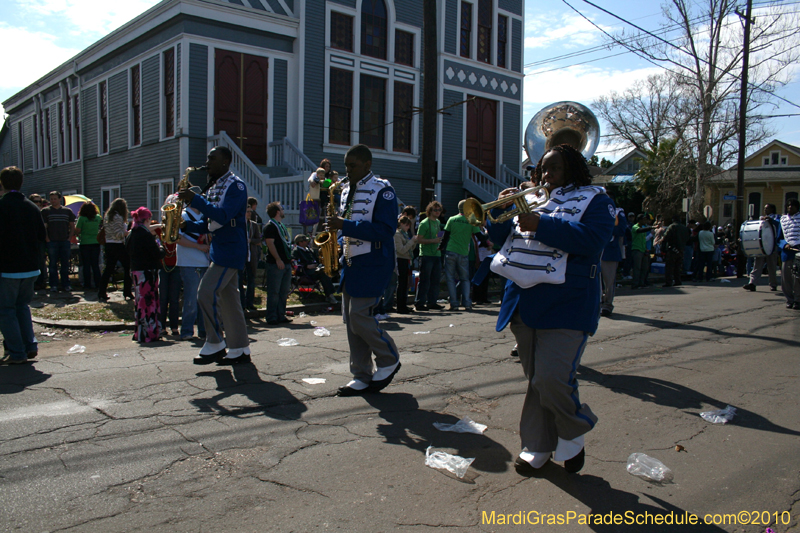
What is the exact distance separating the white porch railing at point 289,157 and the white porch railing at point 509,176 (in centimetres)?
908

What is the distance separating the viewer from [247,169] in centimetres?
1667

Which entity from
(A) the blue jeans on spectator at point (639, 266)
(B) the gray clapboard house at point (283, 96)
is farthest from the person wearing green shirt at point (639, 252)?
(B) the gray clapboard house at point (283, 96)

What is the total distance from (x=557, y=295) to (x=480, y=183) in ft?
65.8

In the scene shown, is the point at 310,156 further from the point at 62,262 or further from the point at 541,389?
the point at 541,389

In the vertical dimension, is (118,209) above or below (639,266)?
above

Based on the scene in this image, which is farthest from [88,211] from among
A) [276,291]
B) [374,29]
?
[374,29]

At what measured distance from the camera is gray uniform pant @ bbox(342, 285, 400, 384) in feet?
16.8

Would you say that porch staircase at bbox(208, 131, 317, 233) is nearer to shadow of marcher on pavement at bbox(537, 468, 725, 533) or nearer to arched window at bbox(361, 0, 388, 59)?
arched window at bbox(361, 0, 388, 59)

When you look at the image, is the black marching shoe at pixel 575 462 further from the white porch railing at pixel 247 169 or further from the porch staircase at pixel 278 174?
the white porch railing at pixel 247 169

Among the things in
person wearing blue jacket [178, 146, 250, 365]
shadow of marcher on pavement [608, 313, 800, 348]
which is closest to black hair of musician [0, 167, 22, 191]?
person wearing blue jacket [178, 146, 250, 365]

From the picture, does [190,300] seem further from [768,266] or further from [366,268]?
[768,266]

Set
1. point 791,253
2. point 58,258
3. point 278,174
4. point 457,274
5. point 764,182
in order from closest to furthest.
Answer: point 457,274
point 791,253
point 58,258
point 278,174
point 764,182

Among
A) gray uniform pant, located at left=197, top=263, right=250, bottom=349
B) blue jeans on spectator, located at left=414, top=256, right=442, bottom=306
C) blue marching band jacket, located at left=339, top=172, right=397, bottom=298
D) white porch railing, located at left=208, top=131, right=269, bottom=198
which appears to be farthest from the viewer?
white porch railing, located at left=208, top=131, right=269, bottom=198

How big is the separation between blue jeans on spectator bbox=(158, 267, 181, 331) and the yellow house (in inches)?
1654
